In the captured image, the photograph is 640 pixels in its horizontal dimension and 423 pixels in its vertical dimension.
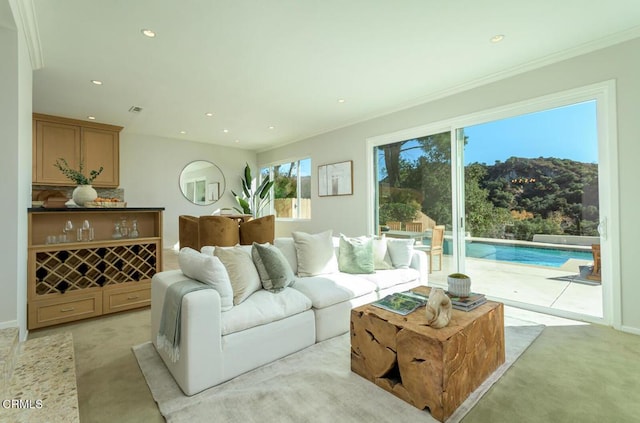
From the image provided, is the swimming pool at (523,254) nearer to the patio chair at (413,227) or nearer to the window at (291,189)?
the patio chair at (413,227)

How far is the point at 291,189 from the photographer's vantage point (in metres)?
6.49

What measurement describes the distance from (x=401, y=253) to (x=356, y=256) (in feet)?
1.99

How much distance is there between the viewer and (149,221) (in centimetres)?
365

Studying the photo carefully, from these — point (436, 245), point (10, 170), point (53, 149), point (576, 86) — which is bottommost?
point (436, 245)

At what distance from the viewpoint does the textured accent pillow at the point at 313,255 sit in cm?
302

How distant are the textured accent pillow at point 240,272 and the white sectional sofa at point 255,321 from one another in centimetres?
6

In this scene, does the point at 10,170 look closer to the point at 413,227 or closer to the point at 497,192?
the point at 413,227

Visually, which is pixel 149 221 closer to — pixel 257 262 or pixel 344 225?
pixel 257 262

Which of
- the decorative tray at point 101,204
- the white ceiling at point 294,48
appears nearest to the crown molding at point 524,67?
the white ceiling at point 294,48

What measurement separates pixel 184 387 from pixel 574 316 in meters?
3.57

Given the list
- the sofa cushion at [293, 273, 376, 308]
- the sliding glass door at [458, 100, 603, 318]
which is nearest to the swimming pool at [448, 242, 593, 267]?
the sliding glass door at [458, 100, 603, 318]

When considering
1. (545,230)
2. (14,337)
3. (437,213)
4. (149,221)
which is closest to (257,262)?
(14,337)

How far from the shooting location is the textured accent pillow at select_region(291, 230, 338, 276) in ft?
9.91

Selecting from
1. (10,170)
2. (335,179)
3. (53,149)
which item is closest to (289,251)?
(10,170)
